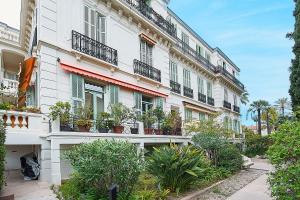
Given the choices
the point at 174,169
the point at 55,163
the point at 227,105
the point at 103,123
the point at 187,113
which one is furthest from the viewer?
the point at 227,105

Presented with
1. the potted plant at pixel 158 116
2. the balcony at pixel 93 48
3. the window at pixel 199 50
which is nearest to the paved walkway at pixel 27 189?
the balcony at pixel 93 48

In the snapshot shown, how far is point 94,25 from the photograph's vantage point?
16.1 metres

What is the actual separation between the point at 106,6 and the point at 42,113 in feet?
23.9

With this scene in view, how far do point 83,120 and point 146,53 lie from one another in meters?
8.95

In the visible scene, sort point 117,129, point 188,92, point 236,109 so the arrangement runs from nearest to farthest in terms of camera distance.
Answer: point 117,129 → point 188,92 → point 236,109

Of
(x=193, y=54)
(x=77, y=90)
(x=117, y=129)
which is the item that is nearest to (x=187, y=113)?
(x=193, y=54)

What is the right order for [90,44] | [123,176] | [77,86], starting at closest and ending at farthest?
1. [123,176]
2. [77,86]
3. [90,44]

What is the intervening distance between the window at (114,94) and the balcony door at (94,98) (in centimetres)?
46

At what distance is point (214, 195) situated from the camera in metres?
11.0

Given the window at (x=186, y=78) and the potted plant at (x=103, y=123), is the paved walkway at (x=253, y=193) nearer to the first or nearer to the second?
the potted plant at (x=103, y=123)

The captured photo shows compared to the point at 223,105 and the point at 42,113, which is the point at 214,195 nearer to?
the point at 42,113

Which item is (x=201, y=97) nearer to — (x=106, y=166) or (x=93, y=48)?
(x=93, y=48)

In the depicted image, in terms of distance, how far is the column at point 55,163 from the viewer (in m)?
11.1

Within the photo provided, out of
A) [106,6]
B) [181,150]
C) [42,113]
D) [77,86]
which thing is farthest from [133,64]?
[181,150]
